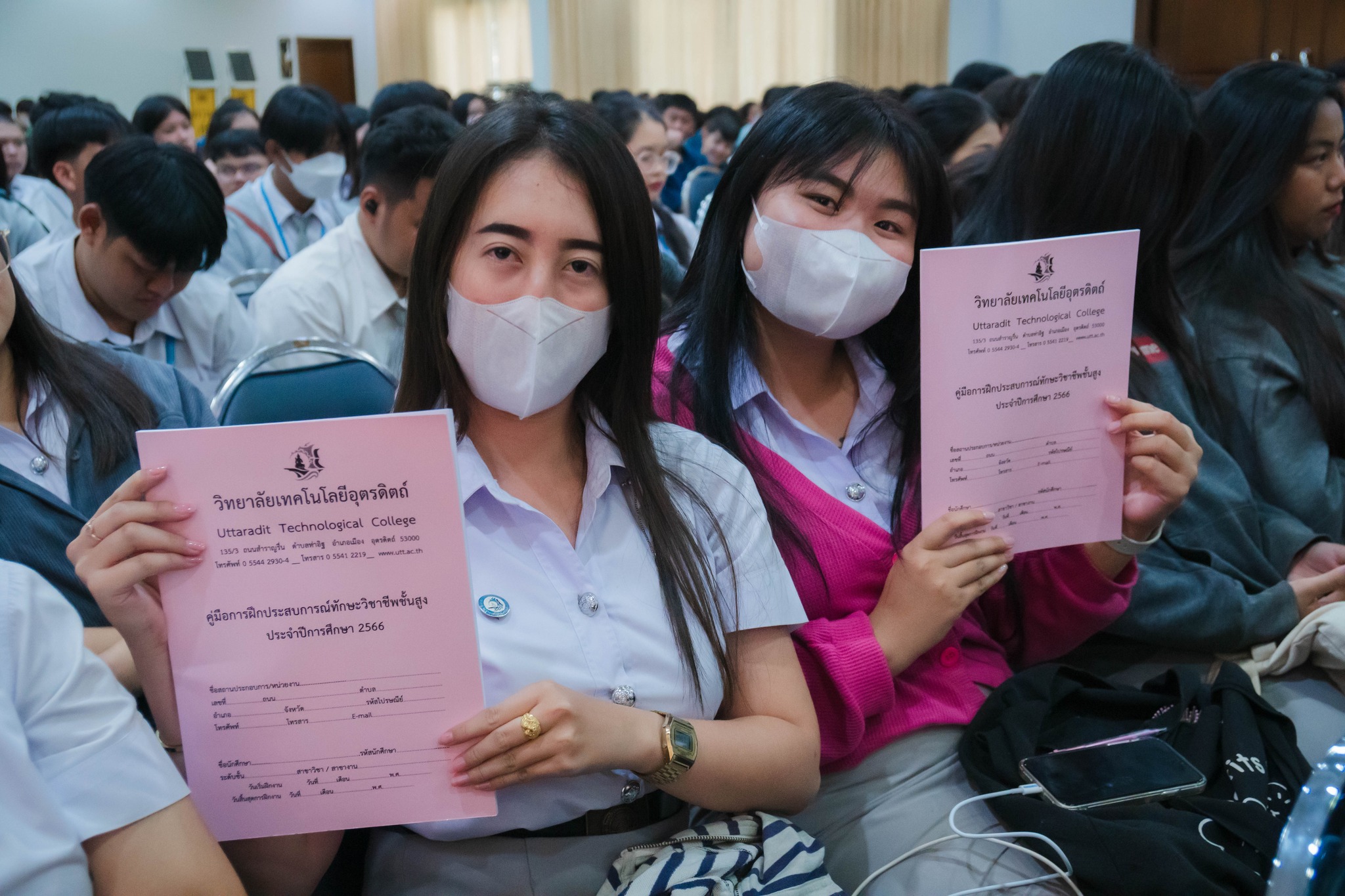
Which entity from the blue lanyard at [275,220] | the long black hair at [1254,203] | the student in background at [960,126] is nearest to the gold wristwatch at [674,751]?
the long black hair at [1254,203]

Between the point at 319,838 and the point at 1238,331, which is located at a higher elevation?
the point at 1238,331

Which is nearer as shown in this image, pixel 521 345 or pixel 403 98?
pixel 521 345

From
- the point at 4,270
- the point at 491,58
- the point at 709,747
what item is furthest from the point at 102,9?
the point at 709,747

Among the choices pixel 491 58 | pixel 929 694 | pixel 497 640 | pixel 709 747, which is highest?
pixel 491 58

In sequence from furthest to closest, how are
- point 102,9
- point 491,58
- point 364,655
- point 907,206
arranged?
point 491,58 → point 102,9 → point 907,206 → point 364,655

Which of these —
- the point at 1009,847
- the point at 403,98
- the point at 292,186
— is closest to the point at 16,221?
the point at 292,186

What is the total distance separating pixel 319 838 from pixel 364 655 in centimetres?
26

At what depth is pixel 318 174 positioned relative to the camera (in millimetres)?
4848

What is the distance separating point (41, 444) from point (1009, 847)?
1401 millimetres

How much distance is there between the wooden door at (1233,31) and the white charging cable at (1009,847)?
8332 mm

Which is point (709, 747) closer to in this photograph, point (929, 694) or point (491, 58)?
point (929, 694)

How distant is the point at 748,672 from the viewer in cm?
130

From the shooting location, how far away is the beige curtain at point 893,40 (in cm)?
1109

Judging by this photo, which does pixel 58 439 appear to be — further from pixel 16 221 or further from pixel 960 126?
pixel 16 221
